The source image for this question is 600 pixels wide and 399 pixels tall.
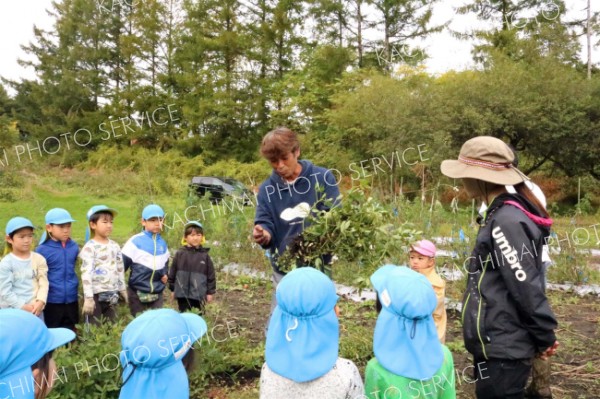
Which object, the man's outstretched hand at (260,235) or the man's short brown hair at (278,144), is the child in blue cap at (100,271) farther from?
the man's short brown hair at (278,144)

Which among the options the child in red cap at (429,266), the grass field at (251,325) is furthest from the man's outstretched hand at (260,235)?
the child in red cap at (429,266)

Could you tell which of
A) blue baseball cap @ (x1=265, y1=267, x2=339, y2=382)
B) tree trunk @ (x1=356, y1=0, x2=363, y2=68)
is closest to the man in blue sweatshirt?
blue baseball cap @ (x1=265, y1=267, x2=339, y2=382)

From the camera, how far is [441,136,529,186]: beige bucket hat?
80.6 inches

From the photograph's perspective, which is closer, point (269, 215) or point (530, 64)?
point (269, 215)

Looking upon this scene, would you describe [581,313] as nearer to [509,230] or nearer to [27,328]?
[509,230]

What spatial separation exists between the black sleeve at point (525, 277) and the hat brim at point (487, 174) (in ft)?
0.63

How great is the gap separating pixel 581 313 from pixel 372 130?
14699 mm

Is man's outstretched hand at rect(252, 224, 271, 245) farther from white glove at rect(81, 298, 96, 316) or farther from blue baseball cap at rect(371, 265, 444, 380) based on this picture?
white glove at rect(81, 298, 96, 316)

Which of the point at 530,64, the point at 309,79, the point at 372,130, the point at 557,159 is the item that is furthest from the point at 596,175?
the point at 309,79

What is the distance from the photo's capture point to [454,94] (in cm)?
1744

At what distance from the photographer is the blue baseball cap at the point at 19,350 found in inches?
55.3

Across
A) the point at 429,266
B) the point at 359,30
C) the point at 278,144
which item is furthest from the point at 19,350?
the point at 359,30

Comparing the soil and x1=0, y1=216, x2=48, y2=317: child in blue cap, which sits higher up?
x1=0, y1=216, x2=48, y2=317: child in blue cap

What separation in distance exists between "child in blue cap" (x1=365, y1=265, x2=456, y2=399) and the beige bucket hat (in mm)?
517
